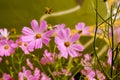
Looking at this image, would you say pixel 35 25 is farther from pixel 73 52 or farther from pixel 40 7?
pixel 40 7

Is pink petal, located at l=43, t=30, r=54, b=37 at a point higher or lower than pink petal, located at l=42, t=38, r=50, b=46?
higher

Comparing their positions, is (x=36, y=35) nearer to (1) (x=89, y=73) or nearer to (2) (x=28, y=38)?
(2) (x=28, y=38)

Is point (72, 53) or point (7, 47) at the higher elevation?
point (7, 47)

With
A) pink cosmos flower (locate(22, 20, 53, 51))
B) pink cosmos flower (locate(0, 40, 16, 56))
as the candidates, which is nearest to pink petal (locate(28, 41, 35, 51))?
pink cosmos flower (locate(22, 20, 53, 51))

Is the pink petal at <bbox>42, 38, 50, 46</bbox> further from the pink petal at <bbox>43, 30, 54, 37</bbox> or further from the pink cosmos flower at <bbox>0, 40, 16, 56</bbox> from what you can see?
the pink cosmos flower at <bbox>0, 40, 16, 56</bbox>

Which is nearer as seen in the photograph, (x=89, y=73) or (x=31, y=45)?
(x=31, y=45)

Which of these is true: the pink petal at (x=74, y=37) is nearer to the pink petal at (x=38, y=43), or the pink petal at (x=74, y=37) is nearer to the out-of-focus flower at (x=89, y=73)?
the pink petal at (x=38, y=43)

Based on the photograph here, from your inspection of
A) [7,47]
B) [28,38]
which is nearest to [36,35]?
[28,38]

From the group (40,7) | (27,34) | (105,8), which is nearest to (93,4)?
(105,8)
